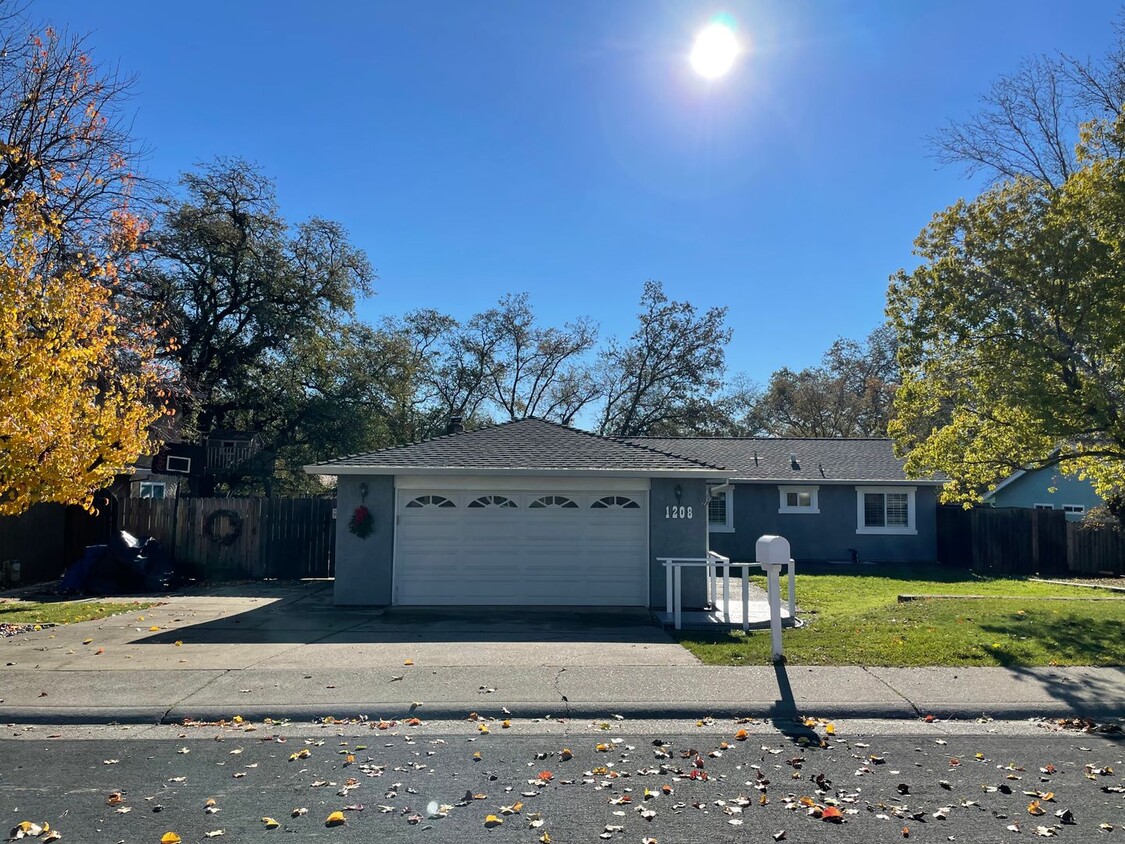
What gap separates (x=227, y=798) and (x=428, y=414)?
36388 mm

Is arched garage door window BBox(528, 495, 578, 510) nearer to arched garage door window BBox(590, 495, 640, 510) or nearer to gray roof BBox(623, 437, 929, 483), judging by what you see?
arched garage door window BBox(590, 495, 640, 510)

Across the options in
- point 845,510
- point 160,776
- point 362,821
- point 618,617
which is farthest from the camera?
point 845,510

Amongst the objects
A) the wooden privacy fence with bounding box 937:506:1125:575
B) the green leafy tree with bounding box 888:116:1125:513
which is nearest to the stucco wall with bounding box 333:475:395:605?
the green leafy tree with bounding box 888:116:1125:513

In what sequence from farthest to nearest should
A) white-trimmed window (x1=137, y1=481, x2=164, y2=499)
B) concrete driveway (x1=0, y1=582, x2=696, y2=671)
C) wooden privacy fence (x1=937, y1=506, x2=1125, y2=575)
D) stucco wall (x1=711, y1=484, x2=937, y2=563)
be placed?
stucco wall (x1=711, y1=484, x2=937, y2=563) < white-trimmed window (x1=137, y1=481, x2=164, y2=499) < wooden privacy fence (x1=937, y1=506, x2=1125, y2=575) < concrete driveway (x1=0, y1=582, x2=696, y2=671)

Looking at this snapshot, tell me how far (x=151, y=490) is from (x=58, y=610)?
11.1 m

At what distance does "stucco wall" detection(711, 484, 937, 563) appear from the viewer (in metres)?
24.8

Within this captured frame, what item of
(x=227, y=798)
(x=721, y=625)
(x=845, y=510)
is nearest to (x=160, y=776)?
(x=227, y=798)

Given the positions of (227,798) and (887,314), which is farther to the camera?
(887,314)

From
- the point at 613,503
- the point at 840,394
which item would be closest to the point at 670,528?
the point at 613,503

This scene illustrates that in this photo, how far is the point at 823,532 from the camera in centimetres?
2484

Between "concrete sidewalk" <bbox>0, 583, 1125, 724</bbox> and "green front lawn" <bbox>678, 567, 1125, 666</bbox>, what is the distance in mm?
447

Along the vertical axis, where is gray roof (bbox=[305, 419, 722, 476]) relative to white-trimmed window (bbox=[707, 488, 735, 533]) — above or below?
above

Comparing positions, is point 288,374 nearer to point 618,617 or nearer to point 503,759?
point 618,617

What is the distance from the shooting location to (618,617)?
13.5m
